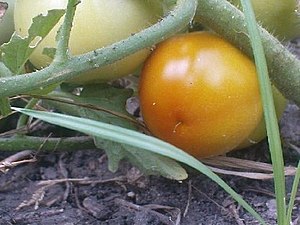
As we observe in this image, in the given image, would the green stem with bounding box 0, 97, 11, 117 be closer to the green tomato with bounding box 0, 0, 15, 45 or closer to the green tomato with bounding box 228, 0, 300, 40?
the green tomato with bounding box 0, 0, 15, 45

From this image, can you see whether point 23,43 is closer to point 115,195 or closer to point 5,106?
point 5,106

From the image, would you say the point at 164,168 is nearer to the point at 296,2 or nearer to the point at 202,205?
the point at 202,205

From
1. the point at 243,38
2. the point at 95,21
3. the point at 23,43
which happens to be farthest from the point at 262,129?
the point at 23,43

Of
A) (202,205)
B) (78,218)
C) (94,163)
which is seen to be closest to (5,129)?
(94,163)

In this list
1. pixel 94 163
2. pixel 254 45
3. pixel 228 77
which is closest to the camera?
pixel 254 45

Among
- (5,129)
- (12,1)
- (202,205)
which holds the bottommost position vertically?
(5,129)

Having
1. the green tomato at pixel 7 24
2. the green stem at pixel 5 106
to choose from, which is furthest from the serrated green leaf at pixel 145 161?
the green tomato at pixel 7 24

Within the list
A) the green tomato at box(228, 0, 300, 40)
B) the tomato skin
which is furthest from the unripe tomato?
the green tomato at box(228, 0, 300, 40)
